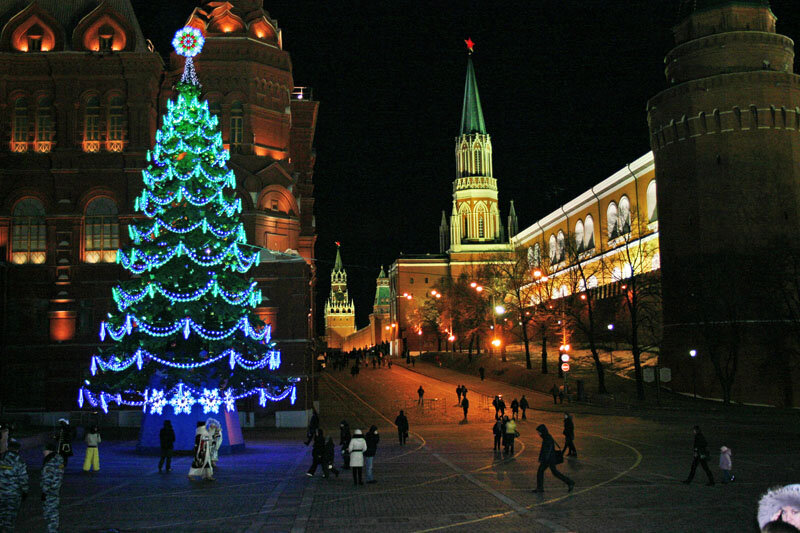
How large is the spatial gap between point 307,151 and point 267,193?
12947 millimetres

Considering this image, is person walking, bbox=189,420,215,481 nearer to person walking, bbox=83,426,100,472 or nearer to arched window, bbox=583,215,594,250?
person walking, bbox=83,426,100,472

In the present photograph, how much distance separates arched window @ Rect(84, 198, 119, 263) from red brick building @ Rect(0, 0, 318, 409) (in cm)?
5

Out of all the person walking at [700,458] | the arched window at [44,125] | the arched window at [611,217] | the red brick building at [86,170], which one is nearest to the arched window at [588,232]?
the arched window at [611,217]

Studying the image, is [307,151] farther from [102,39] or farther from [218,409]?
[218,409]

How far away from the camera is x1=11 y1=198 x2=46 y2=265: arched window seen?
144 feet

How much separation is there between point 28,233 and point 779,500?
1808 inches

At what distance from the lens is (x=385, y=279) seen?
649 feet

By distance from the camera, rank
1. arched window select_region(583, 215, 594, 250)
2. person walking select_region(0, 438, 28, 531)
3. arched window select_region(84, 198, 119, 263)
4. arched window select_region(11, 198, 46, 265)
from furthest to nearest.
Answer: arched window select_region(583, 215, 594, 250) → arched window select_region(84, 198, 119, 263) → arched window select_region(11, 198, 46, 265) → person walking select_region(0, 438, 28, 531)

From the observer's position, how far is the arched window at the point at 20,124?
45.0m

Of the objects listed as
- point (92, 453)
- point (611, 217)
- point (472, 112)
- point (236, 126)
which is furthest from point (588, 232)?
point (92, 453)

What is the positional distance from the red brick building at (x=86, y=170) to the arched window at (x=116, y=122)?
0.06m

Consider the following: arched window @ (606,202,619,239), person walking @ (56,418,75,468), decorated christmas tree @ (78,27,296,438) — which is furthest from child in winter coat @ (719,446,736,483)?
arched window @ (606,202,619,239)

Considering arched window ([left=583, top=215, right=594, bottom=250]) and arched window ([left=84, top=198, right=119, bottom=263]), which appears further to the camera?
arched window ([left=583, top=215, right=594, bottom=250])

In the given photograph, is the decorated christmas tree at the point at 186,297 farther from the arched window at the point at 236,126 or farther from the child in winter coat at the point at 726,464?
the arched window at the point at 236,126
